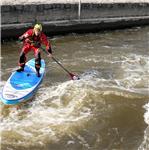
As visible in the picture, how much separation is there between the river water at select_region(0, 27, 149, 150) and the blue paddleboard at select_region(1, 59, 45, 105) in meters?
0.40

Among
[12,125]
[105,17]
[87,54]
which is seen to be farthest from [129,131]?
[105,17]

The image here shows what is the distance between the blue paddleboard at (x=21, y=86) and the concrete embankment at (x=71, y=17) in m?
4.93

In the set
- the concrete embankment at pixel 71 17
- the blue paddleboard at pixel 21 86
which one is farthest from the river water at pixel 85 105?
the concrete embankment at pixel 71 17

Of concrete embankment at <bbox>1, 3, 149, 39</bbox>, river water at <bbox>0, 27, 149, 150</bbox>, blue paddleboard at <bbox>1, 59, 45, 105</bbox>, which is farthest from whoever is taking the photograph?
concrete embankment at <bbox>1, 3, 149, 39</bbox>

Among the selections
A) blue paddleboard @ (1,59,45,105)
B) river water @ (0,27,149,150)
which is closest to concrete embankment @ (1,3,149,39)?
river water @ (0,27,149,150)

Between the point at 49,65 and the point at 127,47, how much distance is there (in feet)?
14.8

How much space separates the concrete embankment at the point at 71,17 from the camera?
17.6m

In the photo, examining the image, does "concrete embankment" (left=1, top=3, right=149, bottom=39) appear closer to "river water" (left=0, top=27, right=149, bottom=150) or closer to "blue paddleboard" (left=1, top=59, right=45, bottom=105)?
"river water" (left=0, top=27, right=149, bottom=150)

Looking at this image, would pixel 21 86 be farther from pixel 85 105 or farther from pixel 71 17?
pixel 71 17

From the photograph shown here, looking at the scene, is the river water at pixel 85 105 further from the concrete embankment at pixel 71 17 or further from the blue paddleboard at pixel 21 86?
the concrete embankment at pixel 71 17

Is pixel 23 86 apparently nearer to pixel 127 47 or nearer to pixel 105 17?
pixel 127 47

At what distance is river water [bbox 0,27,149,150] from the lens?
402 inches

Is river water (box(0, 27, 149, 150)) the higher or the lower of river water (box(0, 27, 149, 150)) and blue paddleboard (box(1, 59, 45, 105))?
the lower

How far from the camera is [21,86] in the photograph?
1180 cm
